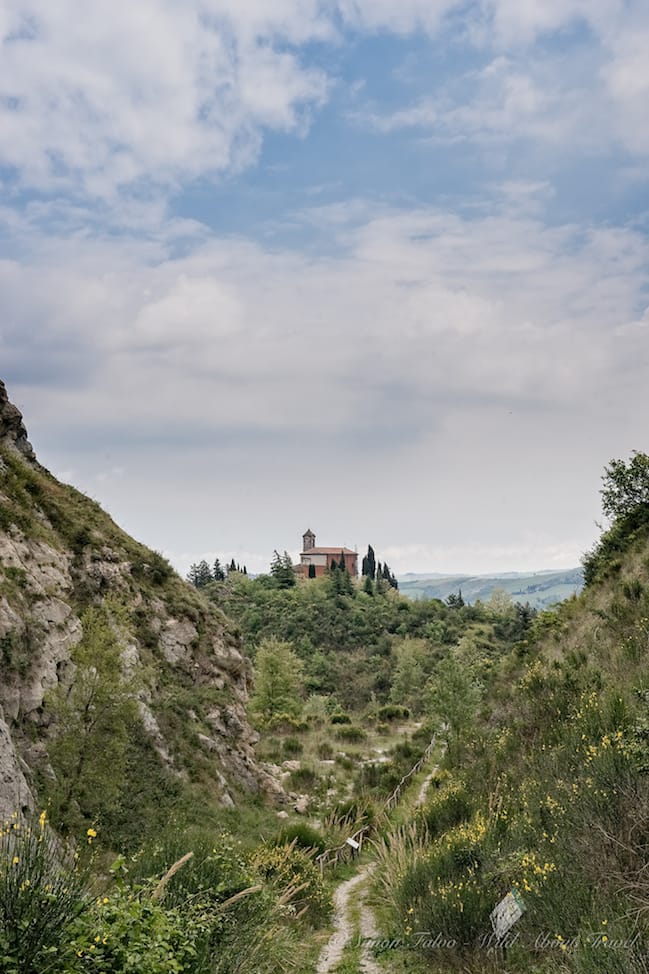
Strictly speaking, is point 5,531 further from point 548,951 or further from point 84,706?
point 548,951

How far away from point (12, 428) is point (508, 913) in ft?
69.4

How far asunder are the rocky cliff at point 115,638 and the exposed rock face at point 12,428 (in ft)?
0.16

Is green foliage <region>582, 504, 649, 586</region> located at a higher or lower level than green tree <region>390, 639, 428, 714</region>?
higher

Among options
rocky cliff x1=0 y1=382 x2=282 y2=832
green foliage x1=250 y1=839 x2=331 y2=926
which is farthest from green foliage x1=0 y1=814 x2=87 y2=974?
green foliage x1=250 y1=839 x2=331 y2=926

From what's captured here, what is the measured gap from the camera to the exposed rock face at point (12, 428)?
20.7m

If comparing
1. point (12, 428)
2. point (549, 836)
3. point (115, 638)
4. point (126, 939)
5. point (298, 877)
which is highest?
point (12, 428)

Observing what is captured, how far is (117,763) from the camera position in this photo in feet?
36.9

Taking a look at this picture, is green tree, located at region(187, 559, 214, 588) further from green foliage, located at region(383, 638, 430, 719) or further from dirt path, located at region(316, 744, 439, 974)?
dirt path, located at region(316, 744, 439, 974)

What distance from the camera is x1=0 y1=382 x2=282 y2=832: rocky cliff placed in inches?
506

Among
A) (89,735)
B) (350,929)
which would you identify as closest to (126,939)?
(89,735)

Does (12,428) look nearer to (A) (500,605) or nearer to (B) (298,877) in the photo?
(B) (298,877)

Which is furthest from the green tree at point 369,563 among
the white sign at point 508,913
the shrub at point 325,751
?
the white sign at point 508,913

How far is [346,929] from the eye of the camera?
38.1 feet

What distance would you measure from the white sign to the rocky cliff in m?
7.35
